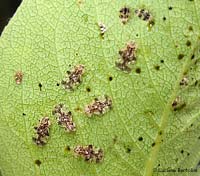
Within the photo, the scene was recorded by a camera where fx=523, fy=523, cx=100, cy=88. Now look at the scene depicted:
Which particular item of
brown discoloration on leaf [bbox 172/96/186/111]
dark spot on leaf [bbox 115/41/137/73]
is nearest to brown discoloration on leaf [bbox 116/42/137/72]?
dark spot on leaf [bbox 115/41/137/73]

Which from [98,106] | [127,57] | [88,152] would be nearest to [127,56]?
[127,57]

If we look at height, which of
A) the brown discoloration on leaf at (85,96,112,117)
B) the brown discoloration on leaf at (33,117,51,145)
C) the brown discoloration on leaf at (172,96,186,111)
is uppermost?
the brown discoloration on leaf at (172,96,186,111)

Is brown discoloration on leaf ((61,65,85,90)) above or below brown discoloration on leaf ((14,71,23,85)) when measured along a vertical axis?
above

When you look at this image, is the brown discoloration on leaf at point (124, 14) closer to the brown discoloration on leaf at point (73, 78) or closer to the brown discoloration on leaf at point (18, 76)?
the brown discoloration on leaf at point (73, 78)

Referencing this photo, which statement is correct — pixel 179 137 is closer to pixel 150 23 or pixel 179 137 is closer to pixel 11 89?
pixel 150 23

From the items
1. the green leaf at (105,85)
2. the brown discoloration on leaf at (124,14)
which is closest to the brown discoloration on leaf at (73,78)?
the green leaf at (105,85)

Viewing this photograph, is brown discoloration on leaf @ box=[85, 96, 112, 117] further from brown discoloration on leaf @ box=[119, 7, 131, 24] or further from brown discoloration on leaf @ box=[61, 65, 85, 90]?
brown discoloration on leaf @ box=[119, 7, 131, 24]

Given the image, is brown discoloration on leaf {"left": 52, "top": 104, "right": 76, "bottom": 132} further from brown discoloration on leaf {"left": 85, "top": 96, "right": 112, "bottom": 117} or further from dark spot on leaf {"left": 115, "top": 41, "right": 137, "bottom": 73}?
dark spot on leaf {"left": 115, "top": 41, "right": 137, "bottom": 73}
